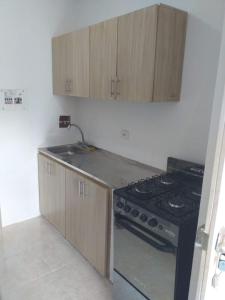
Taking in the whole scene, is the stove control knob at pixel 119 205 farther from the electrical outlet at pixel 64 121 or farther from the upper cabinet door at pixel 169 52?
the electrical outlet at pixel 64 121

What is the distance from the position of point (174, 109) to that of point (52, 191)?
5.04 ft

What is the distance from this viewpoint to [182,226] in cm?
123

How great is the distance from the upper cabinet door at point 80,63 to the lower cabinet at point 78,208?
0.79 metres

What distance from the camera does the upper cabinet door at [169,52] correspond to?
162 cm

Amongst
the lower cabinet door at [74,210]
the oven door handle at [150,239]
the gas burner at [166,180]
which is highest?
the gas burner at [166,180]

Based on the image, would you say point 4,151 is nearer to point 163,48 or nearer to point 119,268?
point 119,268

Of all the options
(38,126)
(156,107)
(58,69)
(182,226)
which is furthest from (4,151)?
(182,226)

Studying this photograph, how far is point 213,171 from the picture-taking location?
86 centimetres

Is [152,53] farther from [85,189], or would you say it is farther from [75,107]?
[75,107]

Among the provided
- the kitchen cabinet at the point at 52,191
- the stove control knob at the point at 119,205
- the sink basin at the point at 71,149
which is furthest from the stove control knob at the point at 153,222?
the sink basin at the point at 71,149

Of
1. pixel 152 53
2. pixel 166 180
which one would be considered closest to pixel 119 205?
pixel 166 180

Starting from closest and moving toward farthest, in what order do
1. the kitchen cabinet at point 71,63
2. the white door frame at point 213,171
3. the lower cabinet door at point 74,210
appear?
the white door frame at point 213,171
the lower cabinet door at point 74,210
the kitchen cabinet at point 71,63

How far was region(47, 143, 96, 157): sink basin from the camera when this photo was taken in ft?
8.92

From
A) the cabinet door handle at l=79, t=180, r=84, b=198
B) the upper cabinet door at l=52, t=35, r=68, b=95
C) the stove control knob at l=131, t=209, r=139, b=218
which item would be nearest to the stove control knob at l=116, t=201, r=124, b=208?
the stove control knob at l=131, t=209, r=139, b=218
